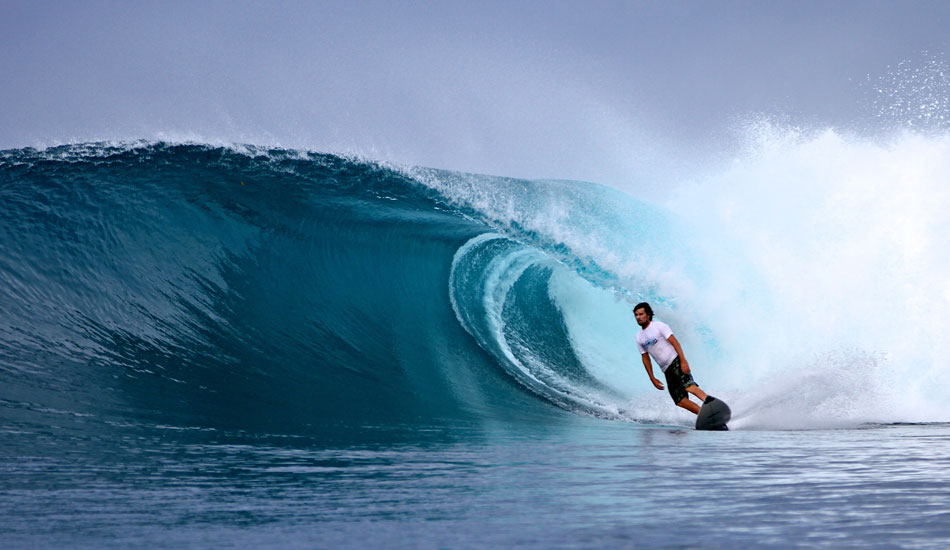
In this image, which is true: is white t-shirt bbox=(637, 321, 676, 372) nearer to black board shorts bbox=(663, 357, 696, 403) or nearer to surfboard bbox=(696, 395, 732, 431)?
black board shorts bbox=(663, 357, 696, 403)

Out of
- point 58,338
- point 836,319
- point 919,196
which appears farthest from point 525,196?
point 58,338

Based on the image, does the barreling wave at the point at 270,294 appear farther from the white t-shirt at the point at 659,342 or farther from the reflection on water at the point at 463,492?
the reflection on water at the point at 463,492

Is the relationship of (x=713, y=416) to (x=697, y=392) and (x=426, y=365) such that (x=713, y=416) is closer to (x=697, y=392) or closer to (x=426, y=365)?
(x=697, y=392)

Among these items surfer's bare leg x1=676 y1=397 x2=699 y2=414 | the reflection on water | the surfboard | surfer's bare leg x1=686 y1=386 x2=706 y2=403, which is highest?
surfer's bare leg x1=686 y1=386 x2=706 y2=403

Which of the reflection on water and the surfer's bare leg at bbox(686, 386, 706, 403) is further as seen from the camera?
the surfer's bare leg at bbox(686, 386, 706, 403)

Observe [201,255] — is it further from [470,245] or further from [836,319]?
[836,319]

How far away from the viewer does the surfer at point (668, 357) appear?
6.94 metres

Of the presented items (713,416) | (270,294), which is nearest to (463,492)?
(713,416)

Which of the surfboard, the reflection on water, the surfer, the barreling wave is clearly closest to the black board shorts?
the surfer

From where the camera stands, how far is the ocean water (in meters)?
2.66

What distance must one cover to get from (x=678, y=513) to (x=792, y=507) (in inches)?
15.7

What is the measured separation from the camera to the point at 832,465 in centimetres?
Answer: 372

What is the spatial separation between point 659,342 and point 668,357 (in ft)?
0.49

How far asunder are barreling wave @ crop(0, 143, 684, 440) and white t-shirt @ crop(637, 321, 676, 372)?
1.04 meters
